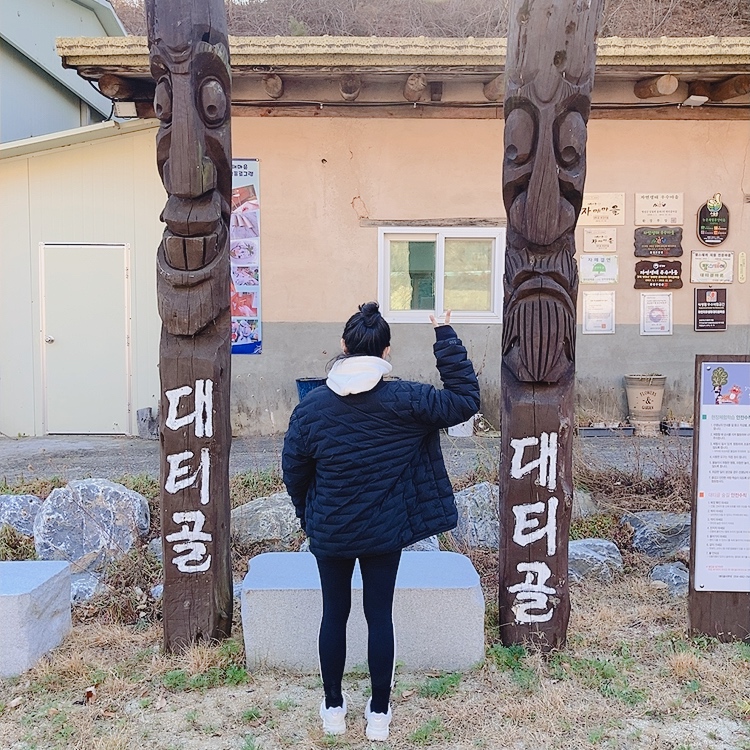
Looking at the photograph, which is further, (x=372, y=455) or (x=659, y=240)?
(x=659, y=240)

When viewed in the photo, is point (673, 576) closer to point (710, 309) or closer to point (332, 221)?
point (710, 309)

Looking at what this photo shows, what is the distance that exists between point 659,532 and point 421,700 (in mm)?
2528

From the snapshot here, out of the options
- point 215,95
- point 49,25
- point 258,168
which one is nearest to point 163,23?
point 215,95

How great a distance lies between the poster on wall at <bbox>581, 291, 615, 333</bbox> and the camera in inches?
323

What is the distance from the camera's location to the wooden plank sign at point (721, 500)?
3.57m

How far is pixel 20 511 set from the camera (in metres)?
5.11

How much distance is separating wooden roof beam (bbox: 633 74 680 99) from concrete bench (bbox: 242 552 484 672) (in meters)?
6.12

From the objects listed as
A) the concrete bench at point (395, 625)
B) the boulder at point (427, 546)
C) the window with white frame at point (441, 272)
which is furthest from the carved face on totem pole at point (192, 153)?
the window with white frame at point (441, 272)

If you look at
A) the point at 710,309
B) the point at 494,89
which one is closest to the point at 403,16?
the point at 494,89

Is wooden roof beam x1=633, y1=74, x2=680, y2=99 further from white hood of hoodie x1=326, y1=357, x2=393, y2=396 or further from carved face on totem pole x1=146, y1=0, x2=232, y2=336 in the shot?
white hood of hoodie x1=326, y1=357, x2=393, y2=396

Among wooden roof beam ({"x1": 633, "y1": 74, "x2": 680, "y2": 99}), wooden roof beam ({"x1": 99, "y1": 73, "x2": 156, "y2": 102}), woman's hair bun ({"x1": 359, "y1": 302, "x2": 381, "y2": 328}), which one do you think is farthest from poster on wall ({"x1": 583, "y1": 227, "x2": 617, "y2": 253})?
woman's hair bun ({"x1": 359, "y1": 302, "x2": 381, "y2": 328})

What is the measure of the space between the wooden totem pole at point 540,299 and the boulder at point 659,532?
5.43 ft

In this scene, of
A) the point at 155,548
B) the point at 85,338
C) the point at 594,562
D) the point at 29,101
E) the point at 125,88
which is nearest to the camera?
the point at 594,562

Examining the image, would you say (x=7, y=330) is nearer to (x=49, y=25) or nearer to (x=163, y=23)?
(x=49, y=25)
